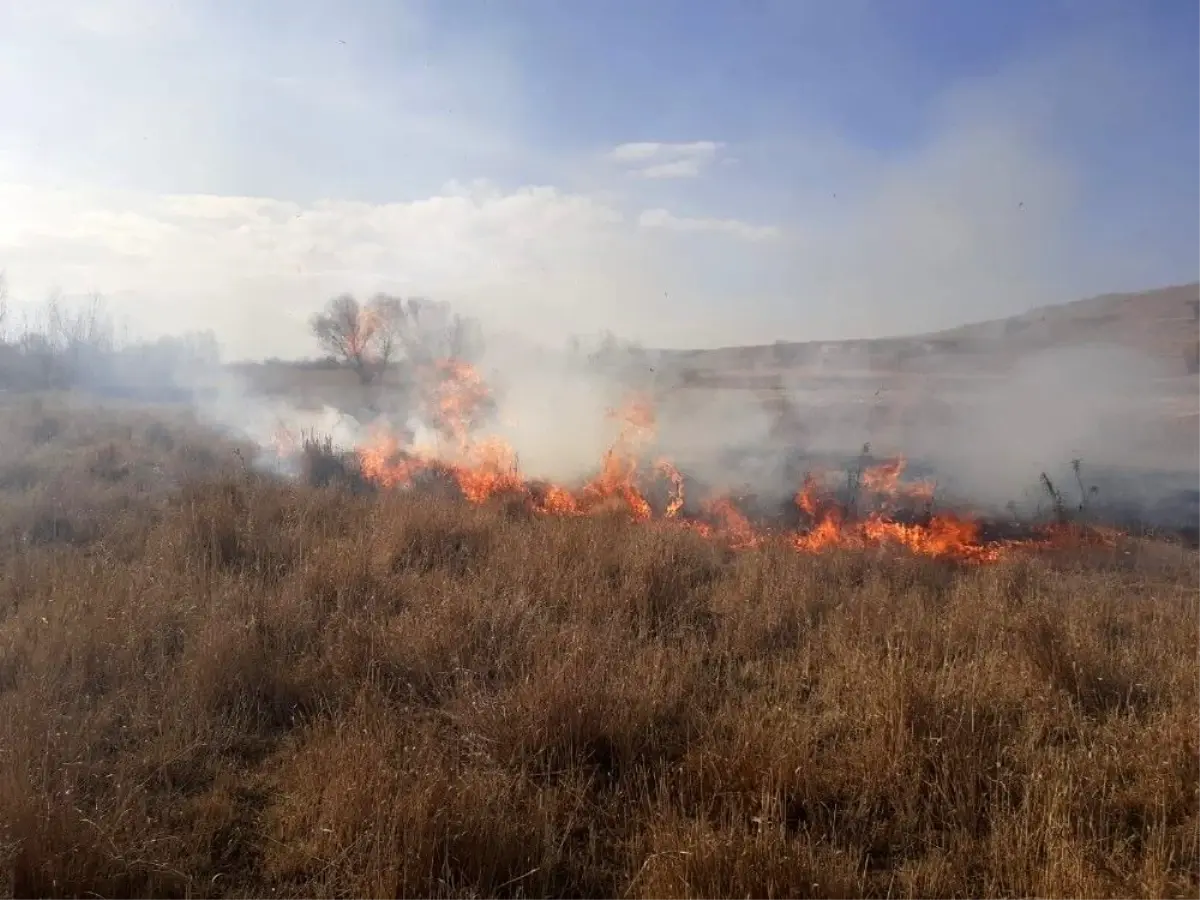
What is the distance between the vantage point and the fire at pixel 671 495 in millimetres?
9383

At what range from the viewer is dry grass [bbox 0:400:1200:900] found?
2865mm

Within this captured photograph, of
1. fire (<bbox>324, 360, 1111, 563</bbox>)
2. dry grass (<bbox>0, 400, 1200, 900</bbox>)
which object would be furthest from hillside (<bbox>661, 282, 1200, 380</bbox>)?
Result: dry grass (<bbox>0, 400, 1200, 900</bbox>)

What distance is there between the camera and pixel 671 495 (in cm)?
1170

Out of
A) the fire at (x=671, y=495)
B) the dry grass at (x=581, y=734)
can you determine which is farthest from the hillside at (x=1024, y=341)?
the dry grass at (x=581, y=734)

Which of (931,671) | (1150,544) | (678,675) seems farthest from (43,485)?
(1150,544)

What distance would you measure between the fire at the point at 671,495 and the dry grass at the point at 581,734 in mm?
2721

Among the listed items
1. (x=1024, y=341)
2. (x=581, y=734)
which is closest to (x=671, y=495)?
(x=581, y=734)

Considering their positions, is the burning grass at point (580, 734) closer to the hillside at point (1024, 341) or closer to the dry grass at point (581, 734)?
the dry grass at point (581, 734)

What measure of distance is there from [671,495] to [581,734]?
8.03 meters

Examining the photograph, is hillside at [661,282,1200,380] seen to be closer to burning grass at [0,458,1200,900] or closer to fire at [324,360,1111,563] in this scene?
fire at [324,360,1111,563]

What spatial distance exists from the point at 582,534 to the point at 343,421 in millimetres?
14312

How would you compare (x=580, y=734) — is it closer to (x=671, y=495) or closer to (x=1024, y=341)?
(x=671, y=495)

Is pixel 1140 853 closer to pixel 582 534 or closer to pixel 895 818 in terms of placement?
A: pixel 895 818

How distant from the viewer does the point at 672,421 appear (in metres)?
16.8
